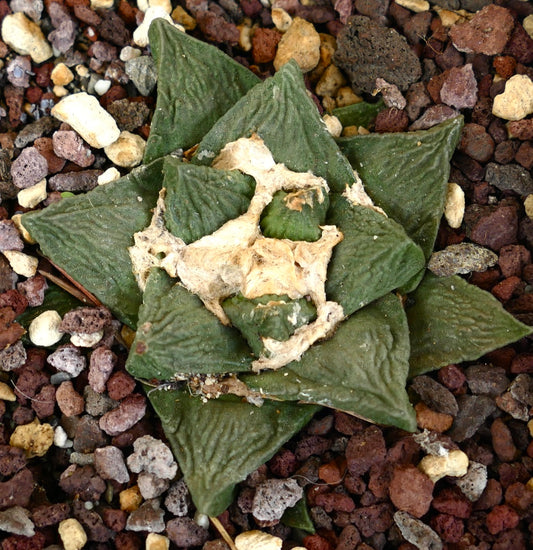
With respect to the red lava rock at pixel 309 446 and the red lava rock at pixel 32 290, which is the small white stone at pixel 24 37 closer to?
the red lava rock at pixel 32 290


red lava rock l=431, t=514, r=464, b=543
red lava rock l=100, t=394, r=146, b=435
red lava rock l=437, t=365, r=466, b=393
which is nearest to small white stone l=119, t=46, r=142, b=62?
red lava rock l=100, t=394, r=146, b=435

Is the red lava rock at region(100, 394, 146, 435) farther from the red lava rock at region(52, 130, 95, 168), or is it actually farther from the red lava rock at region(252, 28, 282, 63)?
the red lava rock at region(252, 28, 282, 63)

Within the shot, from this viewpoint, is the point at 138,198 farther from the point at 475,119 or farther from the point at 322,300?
the point at 475,119

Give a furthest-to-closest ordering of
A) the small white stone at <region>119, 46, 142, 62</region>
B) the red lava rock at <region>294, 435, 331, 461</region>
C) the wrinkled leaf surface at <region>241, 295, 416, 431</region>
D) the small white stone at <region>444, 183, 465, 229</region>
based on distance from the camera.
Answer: the small white stone at <region>119, 46, 142, 62</region>, the small white stone at <region>444, 183, 465, 229</region>, the red lava rock at <region>294, 435, 331, 461</region>, the wrinkled leaf surface at <region>241, 295, 416, 431</region>

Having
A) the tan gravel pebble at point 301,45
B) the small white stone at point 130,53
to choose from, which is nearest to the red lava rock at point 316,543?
the tan gravel pebble at point 301,45

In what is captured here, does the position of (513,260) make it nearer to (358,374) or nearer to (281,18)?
(358,374)

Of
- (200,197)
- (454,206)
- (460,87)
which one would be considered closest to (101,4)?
(200,197)

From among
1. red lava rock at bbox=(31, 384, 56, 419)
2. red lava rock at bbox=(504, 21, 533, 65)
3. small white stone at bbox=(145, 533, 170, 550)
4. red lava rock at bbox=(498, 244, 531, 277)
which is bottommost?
small white stone at bbox=(145, 533, 170, 550)
